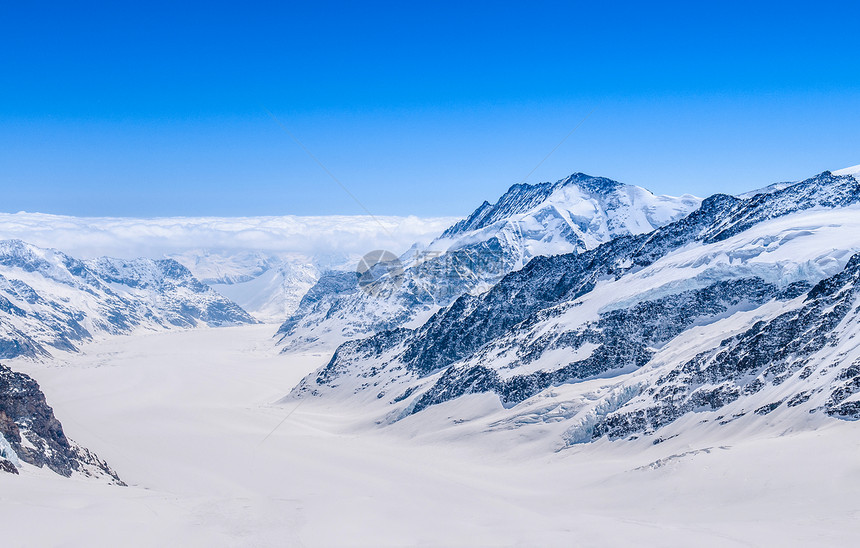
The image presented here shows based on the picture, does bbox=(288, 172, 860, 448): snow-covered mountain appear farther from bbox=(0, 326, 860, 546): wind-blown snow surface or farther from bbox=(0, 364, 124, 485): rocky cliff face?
bbox=(0, 364, 124, 485): rocky cliff face

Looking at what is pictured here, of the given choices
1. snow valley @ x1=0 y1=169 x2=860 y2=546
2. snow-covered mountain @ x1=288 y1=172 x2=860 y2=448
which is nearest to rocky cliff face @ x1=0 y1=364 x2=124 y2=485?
snow valley @ x1=0 y1=169 x2=860 y2=546

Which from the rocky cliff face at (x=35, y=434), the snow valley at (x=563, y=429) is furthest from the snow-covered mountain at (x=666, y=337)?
the rocky cliff face at (x=35, y=434)

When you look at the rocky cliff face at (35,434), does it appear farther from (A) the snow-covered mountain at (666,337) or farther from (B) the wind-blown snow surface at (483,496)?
(A) the snow-covered mountain at (666,337)

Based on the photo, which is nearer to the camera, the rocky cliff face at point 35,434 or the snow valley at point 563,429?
the snow valley at point 563,429

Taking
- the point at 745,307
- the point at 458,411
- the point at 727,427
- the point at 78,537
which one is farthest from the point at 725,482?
the point at 458,411

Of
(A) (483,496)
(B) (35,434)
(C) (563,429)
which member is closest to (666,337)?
(C) (563,429)

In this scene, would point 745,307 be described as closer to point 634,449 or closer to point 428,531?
point 634,449
